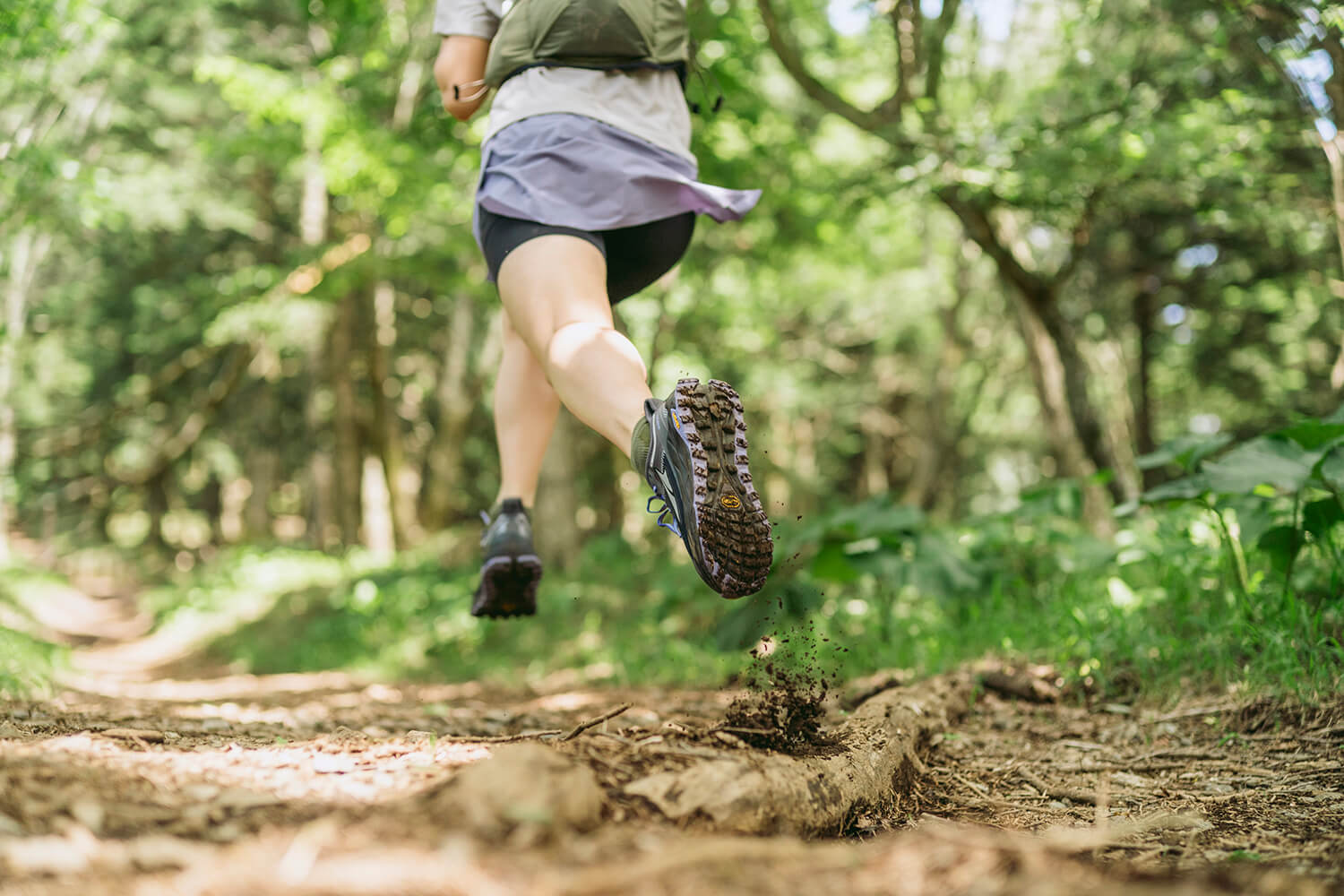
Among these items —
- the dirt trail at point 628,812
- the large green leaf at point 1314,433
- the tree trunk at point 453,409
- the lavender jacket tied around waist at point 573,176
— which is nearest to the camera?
the dirt trail at point 628,812

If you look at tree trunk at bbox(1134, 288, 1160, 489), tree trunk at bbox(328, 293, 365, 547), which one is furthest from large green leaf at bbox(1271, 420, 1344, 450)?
tree trunk at bbox(328, 293, 365, 547)

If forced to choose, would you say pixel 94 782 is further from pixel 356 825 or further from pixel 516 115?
pixel 516 115

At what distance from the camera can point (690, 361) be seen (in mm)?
11242

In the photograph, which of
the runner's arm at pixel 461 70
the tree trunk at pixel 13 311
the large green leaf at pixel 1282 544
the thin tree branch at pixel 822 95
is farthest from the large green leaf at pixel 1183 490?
the tree trunk at pixel 13 311

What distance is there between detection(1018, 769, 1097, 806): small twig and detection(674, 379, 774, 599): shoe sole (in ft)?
2.40

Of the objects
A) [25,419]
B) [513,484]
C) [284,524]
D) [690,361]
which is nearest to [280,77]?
[690,361]

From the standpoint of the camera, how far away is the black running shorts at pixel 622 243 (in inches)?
84.7

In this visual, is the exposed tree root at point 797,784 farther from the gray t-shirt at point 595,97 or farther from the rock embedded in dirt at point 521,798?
the gray t-shirt at point 595,97

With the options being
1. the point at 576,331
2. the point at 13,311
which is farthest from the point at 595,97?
the point at 13,311

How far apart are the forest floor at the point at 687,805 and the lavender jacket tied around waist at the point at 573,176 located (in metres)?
1.23

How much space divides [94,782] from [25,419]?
25545 mm

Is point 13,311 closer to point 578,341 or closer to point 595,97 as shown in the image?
point 595,97

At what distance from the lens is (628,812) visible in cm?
111

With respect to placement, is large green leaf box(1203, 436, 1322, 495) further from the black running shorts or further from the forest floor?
the black running shorts
